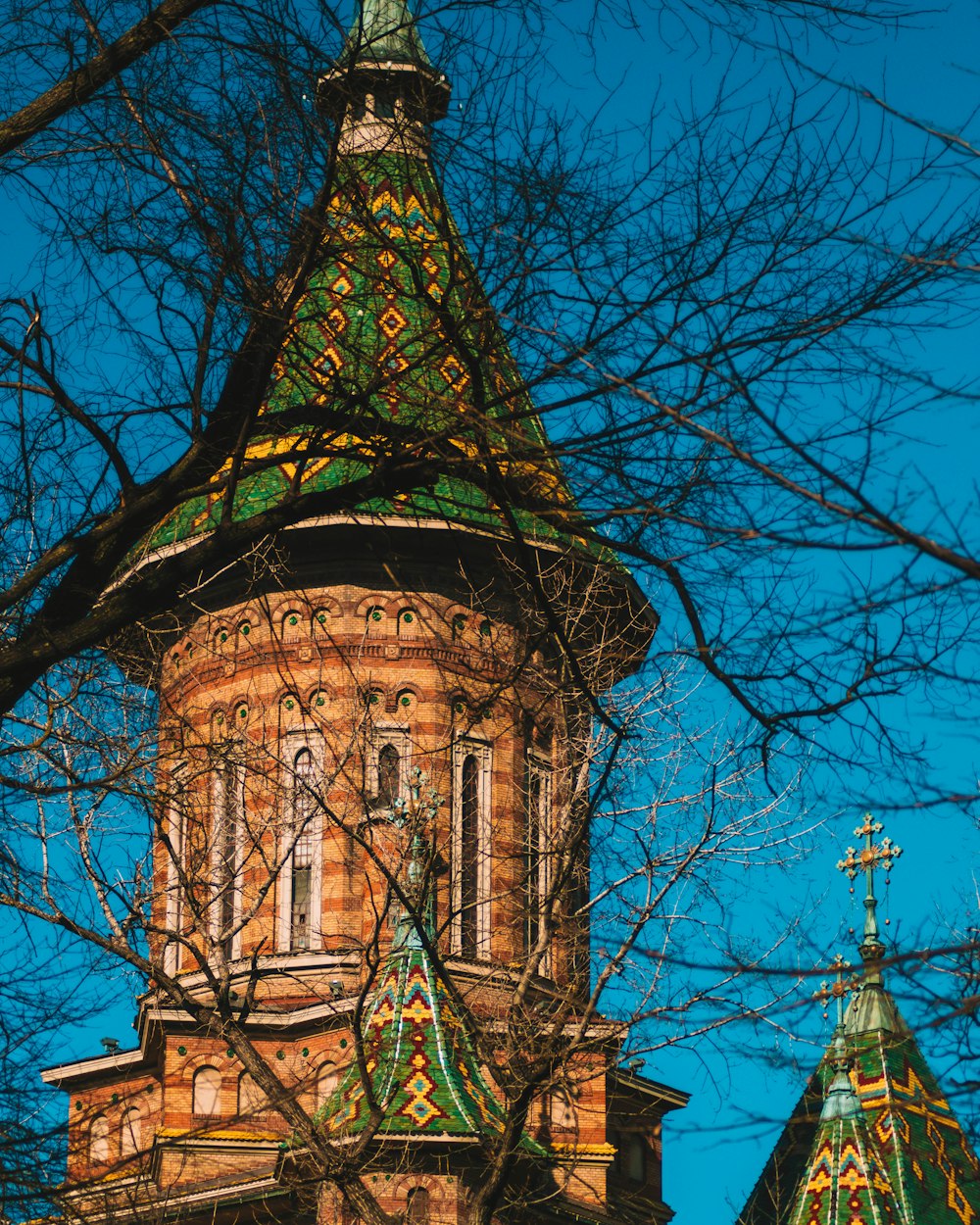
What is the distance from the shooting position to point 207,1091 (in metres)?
30.8

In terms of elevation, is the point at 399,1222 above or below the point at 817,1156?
below

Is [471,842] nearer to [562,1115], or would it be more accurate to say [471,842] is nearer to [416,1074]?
[562,1115]

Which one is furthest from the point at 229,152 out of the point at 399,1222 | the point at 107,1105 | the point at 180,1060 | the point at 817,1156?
the point at 817,1156

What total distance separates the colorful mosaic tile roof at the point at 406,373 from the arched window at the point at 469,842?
19032 mm

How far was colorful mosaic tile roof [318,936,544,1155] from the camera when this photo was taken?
2577cm

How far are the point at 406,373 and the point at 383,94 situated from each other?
1288 mm

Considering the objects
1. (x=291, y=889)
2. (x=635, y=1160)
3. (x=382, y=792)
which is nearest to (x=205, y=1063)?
(x=291, y=889)

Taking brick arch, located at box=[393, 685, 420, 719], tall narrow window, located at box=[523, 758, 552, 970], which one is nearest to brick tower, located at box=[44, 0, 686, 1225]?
brick arch, located at box=[393, 685, 420, 719]

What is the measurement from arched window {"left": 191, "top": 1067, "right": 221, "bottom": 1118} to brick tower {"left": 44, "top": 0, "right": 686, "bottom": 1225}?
0.03 m

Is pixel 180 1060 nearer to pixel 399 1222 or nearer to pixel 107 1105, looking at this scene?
pixel 399 1222

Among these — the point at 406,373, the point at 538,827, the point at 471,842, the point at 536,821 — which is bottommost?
the point at 406,373

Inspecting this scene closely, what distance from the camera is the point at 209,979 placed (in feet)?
59.8

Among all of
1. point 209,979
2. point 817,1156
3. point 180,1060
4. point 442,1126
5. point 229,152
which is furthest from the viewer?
point 817,1156

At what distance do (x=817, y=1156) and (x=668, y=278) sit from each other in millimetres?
22891
